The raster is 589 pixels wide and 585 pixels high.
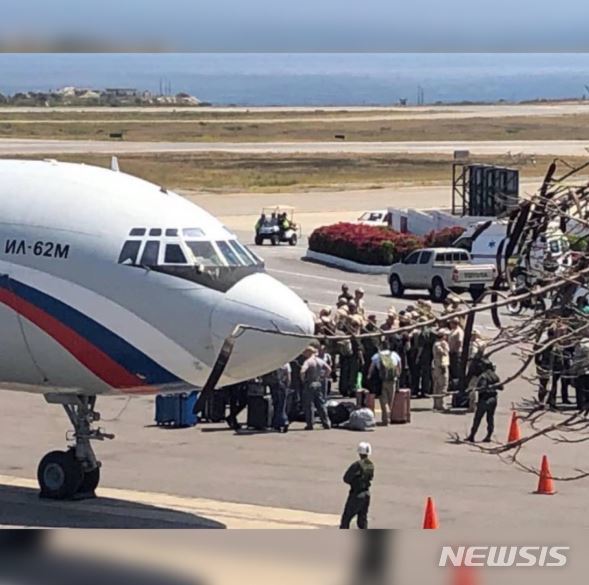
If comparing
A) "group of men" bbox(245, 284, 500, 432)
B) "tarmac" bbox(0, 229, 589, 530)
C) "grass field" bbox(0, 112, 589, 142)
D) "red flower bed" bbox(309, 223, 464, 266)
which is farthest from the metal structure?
"grass field" bbox(0, 112, 589, 142)

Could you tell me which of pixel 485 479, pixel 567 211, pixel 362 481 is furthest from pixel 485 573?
pixel 485 479

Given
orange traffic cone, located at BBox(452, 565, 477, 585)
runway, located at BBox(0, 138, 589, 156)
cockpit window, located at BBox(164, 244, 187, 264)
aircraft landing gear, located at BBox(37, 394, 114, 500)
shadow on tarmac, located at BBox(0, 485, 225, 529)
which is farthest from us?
runway, located at BBox(0, 138, 589, 156)

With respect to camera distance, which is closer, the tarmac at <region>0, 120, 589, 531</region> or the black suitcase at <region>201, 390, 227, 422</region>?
the tarmac at <region>0, 120, 589, 531</region>

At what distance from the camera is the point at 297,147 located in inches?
4624

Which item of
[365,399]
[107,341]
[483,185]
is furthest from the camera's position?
[483,185]

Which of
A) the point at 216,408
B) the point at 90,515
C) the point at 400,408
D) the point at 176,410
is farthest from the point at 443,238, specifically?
the point at 90,515

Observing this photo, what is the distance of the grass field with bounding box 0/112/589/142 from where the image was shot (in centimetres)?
13150

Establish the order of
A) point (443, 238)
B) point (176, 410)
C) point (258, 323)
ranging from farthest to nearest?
point (443, 238)
point (176, 410)
point (258, 323)

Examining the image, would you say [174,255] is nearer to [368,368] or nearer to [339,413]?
[339,413]

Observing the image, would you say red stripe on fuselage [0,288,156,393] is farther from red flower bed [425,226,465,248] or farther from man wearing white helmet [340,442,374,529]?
red flower bed [425,226,465,248]

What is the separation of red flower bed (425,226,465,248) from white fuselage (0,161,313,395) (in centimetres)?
3063

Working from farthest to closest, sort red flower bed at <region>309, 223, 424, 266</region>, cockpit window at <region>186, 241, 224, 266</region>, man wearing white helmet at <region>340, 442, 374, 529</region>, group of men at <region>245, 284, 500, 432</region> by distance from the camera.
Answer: red flower bed at <region>309, 223, 424, 266</region>, group of men at <region>245, 284, 500, 432</region>, cockpit window at <region>186, 241, 224, 266</region>, man wearing white helmet at <region>340, 442, 374, 529</region>

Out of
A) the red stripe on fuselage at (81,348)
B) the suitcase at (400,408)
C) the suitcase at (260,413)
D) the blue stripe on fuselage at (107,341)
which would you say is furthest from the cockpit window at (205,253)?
the suitcase at (400,408)

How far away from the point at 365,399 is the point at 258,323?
8515 mm
